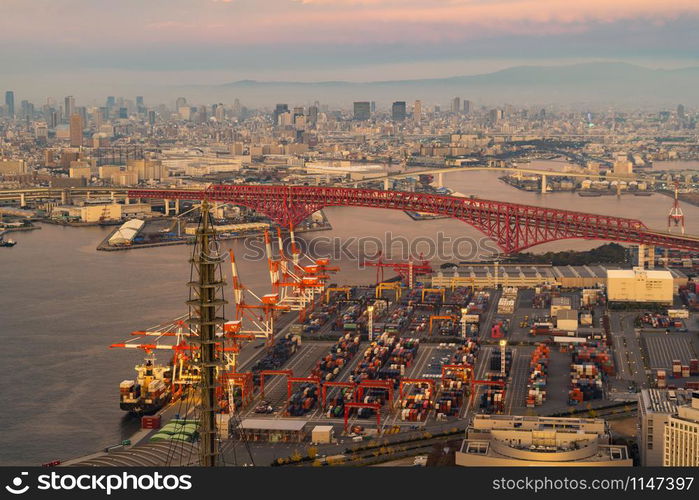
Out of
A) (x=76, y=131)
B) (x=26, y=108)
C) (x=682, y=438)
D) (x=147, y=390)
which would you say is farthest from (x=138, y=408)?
(x=26, y=108)

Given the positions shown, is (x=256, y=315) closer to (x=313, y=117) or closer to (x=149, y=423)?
(x=149, y=423)

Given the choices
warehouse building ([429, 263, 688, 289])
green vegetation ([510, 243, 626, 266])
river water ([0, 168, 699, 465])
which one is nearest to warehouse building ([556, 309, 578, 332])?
warehouse building ([429, 263, 688, 289])

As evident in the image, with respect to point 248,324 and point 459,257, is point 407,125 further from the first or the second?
point 248,324

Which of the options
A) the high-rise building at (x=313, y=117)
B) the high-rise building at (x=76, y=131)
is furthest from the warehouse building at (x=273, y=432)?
the high-rise building at (x=313, y=117)

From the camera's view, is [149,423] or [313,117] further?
[313,117]

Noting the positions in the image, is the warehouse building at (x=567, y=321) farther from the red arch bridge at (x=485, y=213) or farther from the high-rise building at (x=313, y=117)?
the high-rise building at (x=313, y=117)
